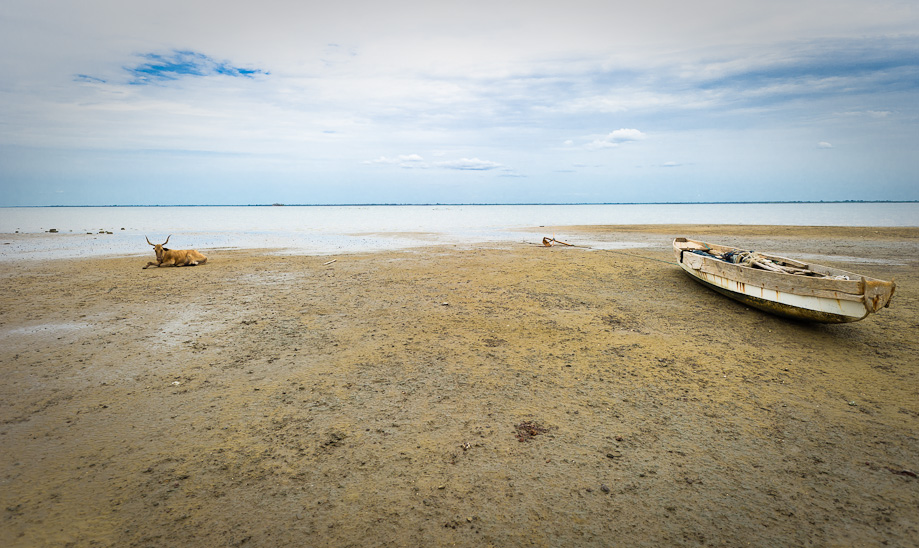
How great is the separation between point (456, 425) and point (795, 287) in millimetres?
5934

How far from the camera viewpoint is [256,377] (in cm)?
534

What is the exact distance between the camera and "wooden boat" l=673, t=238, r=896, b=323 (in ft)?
19.2

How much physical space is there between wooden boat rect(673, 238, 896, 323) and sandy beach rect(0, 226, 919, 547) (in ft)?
1.39

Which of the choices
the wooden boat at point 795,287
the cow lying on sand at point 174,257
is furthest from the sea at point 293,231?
the wooden boat at point 795,287

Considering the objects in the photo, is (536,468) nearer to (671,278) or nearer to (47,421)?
(47,421)

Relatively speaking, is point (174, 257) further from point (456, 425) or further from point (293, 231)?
point (293, 231)

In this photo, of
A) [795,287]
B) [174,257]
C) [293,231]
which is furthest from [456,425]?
[293,231]

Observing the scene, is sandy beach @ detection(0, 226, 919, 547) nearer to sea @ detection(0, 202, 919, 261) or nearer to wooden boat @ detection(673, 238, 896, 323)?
wooden boat @ detection(673, 238, 896, 323)

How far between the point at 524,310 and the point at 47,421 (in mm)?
6754

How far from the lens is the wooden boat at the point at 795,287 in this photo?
19.2 feet

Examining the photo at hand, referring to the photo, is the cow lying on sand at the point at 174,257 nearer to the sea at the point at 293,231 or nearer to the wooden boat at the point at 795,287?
the sea at the point at 293,231

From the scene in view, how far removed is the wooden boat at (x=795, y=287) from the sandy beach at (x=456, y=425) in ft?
1.39

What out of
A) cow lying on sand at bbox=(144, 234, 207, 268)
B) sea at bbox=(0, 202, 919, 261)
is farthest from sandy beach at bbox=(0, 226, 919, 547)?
sea at bbox=(0, 202, 919, 261)

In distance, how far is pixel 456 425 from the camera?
166 inches
